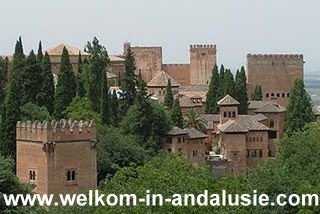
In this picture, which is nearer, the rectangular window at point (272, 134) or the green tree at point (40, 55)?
the green tree at point (40, 55)

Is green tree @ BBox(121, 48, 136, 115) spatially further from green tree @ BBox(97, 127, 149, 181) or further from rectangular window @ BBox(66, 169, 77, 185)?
rectangular window @ BBox(66, 169, 77, 185)

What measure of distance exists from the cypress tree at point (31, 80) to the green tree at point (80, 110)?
1930mm

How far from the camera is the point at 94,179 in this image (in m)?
42.7

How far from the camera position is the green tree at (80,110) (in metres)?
50.2

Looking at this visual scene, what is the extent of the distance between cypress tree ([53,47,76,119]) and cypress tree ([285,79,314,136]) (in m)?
14.7

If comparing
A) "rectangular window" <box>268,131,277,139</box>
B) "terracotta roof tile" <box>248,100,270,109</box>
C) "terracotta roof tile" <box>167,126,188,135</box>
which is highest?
"terracotta roof tile" <box>248,100,270,109</box>

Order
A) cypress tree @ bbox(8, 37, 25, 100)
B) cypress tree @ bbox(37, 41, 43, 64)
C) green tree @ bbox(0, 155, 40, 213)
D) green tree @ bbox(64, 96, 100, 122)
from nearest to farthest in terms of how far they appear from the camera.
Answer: green tree @ bbox(0, 155, 40, 213), green tree @ bbox(64, 96, 100, 122), cypress tree @ bbox(8, 37, 25, 100), cypress tree @ bbox(37, 41, 43, 64)

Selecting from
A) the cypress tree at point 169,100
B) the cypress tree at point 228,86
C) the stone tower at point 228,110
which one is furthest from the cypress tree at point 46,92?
the cypress tree at point 228,86

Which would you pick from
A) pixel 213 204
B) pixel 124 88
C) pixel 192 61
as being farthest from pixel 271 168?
pixel 192 61

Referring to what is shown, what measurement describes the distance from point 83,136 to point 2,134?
18.2 feet

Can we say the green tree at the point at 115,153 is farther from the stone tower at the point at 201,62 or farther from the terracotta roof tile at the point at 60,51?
the stone tower at the point at 201,62

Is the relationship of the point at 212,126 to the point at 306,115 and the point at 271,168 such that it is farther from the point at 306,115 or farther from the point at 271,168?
the point at 271,168

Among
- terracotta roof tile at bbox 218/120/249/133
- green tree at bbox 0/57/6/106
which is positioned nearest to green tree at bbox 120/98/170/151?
Answer: terracotta roof tile at bbox 218/120/249/133

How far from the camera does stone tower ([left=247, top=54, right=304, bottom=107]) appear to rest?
7725cm
